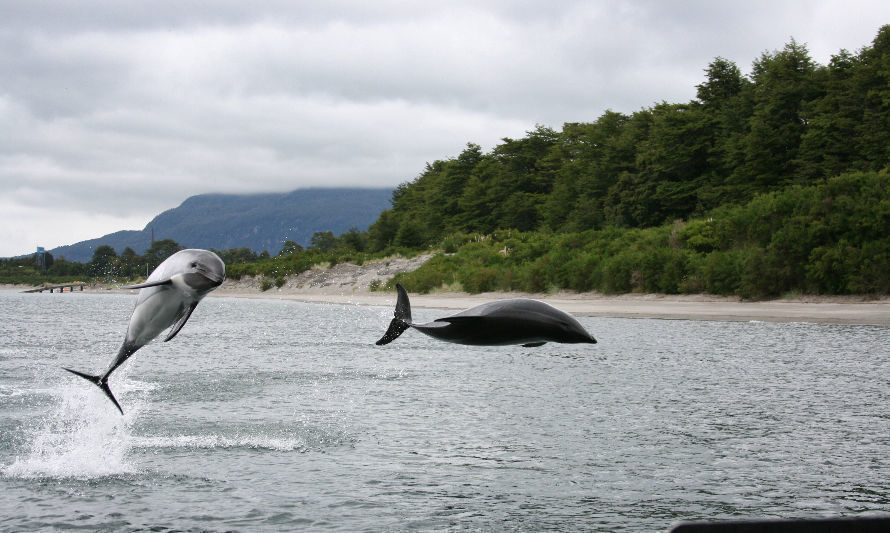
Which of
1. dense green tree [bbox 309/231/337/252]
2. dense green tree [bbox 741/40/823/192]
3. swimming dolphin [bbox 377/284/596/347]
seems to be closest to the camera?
swimming dolphin [bbox 377/284/596/347]

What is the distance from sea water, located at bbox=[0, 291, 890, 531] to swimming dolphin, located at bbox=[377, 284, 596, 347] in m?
4.49

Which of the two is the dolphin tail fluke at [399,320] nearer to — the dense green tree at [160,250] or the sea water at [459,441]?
the sea water at [459,441]

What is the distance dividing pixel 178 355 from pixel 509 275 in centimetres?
2360

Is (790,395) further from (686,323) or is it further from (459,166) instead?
(459,166)

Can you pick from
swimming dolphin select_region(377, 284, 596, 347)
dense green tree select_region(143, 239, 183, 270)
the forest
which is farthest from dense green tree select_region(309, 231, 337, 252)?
swimming dolphin select_region(377, 284, 596, 347)

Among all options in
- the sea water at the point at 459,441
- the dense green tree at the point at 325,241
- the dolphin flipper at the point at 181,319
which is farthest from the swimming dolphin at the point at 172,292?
the dense green tree at the point at 325,241

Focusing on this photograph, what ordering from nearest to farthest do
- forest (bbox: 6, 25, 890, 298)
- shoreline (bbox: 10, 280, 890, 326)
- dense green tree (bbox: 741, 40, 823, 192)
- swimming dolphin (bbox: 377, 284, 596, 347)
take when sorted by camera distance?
swimming dolphin (bbox: 377, 284, 596, 347) → shoreline (bbox: 10, 280, 890, 326) → forest (bbox: 6, 25, 890, 298) → dense green tree (bbox: 741, 40, 823, 192)

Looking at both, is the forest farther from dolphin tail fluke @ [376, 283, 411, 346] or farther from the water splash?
dolphin tail fluke @ [376, 283, 411, 346]

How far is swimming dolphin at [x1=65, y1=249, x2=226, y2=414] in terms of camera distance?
5703 millimetres

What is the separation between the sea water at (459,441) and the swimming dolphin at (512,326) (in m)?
4.49

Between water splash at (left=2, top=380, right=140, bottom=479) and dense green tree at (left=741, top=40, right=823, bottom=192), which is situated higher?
dense green tree at (left=741, top=40, right=823, bottom=192)

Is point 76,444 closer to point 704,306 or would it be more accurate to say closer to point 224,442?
point 224,442

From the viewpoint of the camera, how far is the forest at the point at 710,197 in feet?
114

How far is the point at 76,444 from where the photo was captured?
46.9ft
